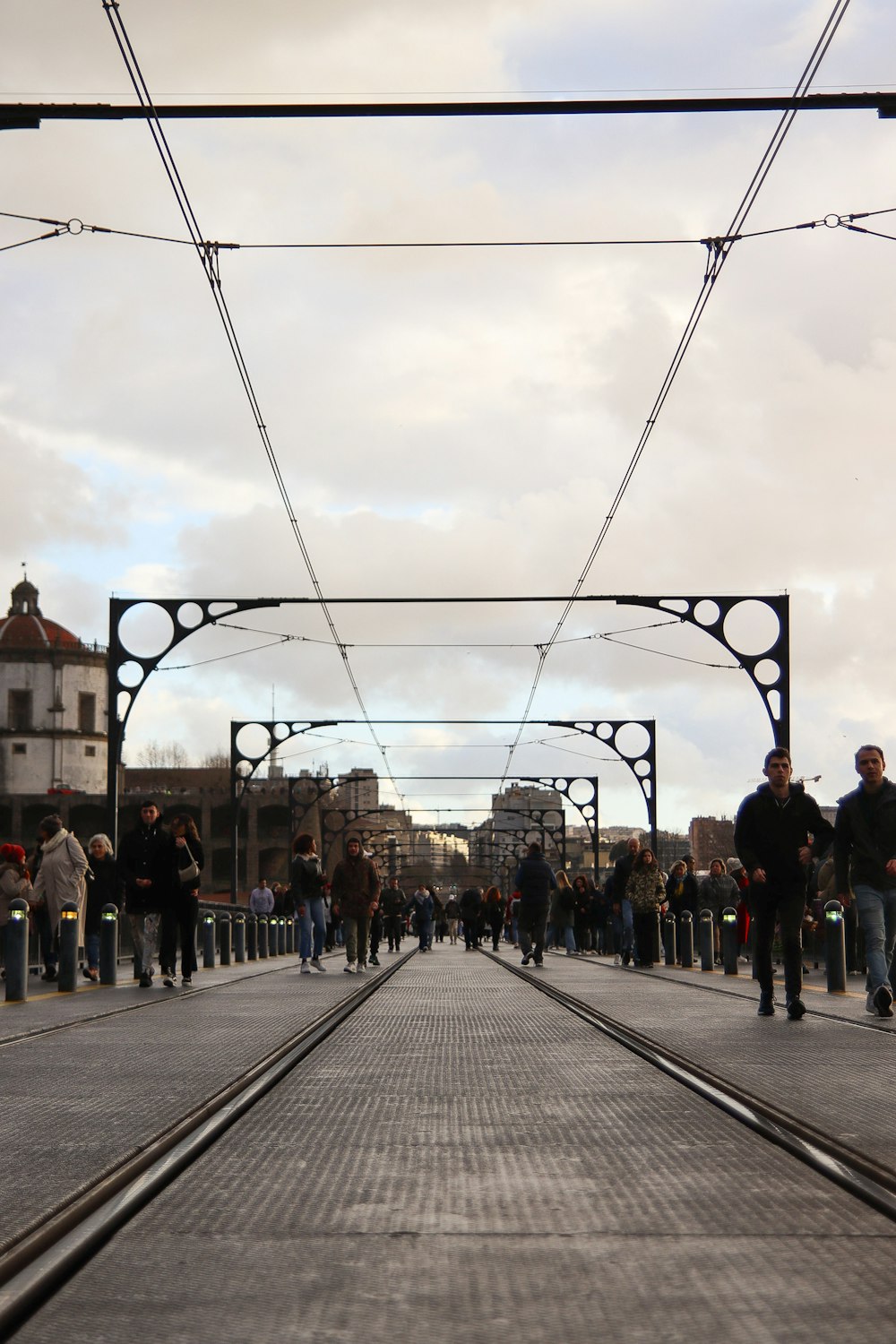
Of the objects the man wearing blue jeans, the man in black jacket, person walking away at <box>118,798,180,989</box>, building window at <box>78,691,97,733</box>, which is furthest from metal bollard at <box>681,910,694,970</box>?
building window at <box>78,691,97,733</box>

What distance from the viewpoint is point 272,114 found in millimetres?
11797

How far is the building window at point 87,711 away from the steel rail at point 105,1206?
333 ft

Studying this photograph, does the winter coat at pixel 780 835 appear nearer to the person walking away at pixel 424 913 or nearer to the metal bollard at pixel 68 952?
the metal bollard at pixel 68 952

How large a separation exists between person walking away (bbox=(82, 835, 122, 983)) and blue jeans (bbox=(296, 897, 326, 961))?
11.4 feet

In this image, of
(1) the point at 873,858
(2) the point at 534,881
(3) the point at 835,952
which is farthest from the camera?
(2) the point at 534,881

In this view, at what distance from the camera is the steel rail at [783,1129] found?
532 cm

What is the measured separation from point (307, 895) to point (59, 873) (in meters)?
5.37

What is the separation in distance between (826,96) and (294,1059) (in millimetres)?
7014

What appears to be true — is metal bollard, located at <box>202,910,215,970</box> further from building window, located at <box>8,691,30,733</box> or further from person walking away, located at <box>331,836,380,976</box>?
building window, located at <box>8,691,30,733</box>

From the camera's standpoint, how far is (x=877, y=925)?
481 inches

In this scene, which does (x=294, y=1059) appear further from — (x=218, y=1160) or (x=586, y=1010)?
(x=586, y=1010)

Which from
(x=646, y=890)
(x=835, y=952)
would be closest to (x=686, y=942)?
(x=646, y=890)

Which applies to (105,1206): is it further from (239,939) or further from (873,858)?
(239,939)

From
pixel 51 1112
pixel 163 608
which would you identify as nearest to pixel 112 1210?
pixel 51 1112
